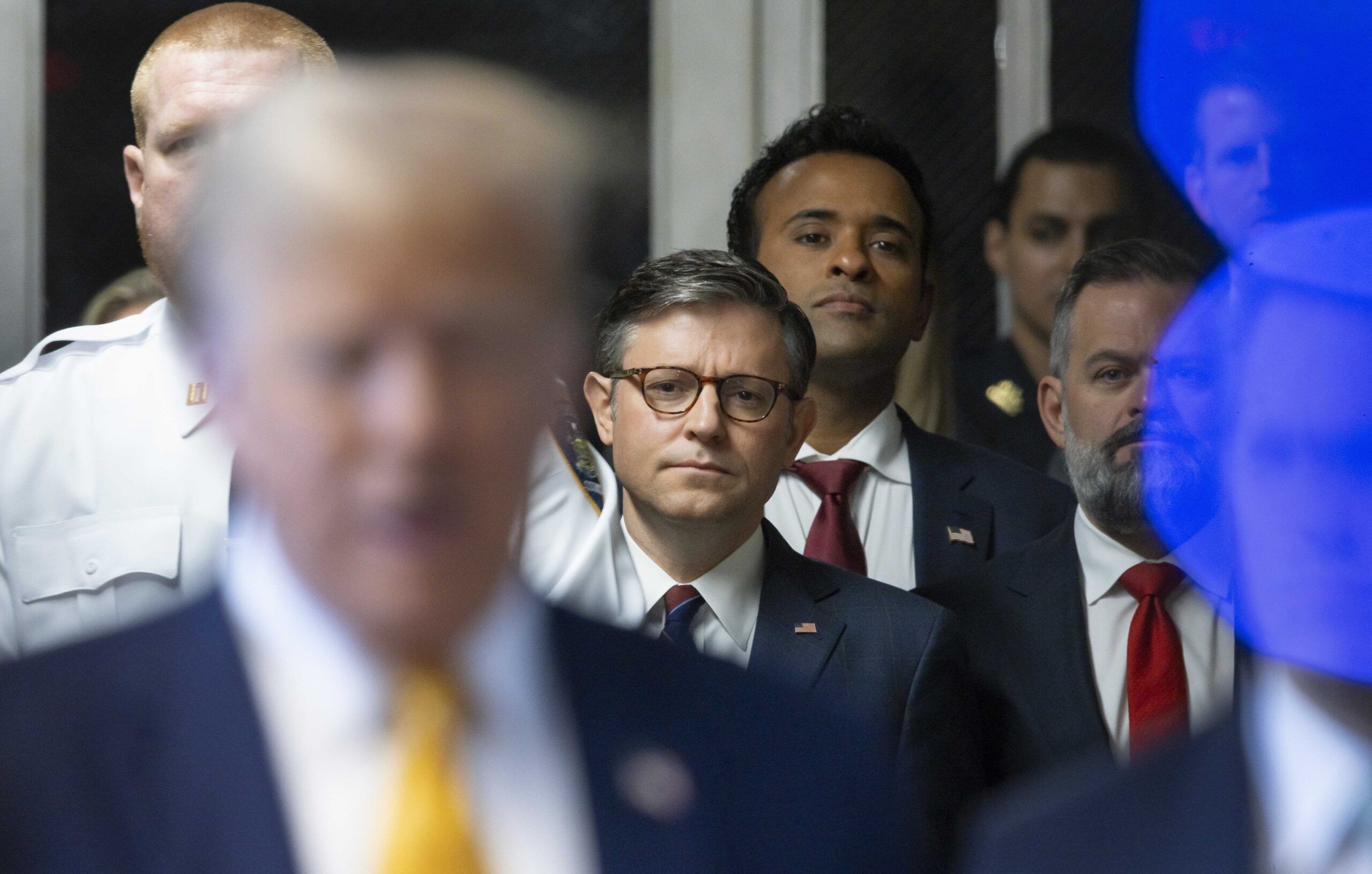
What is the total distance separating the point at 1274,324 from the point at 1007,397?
2.67m

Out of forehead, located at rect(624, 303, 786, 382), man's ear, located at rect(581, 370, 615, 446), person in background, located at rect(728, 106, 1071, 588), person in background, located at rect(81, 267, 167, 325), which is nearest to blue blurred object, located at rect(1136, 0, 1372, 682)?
person in background, located at rect(728, 106, 1071, 588)

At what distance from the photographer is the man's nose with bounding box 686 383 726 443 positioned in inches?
96.3

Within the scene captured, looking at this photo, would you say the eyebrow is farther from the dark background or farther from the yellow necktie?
the yellow necktie

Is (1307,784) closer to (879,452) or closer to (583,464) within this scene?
(583,464)

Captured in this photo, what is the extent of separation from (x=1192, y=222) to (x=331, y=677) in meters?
3.62

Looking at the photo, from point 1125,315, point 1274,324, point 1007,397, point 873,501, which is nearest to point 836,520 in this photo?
point 873,501

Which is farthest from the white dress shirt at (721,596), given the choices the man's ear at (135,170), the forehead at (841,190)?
the man's ear at (135,170)

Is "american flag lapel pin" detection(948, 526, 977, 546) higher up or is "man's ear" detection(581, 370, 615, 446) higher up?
"man's ear" detection(581, 370, 615, 446)

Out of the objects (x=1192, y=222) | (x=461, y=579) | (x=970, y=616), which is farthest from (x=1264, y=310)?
(x=1192, y=222)

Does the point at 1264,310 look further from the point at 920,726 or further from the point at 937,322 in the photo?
the point at 937,322

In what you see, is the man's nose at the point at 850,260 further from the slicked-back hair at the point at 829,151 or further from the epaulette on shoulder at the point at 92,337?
the epaulette on shoulder at the point at 92,337

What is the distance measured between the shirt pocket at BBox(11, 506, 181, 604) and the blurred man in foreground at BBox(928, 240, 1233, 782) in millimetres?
1295

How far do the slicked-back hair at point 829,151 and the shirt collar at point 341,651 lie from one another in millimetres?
2174

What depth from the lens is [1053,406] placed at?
284 centimetres
